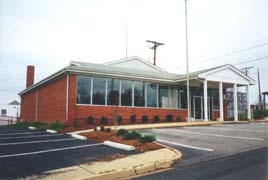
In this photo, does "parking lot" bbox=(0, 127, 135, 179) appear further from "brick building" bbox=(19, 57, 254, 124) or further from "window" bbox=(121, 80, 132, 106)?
"window" bbox=(121, 80, 132, 106)

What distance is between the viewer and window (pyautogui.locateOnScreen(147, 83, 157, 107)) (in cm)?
2417

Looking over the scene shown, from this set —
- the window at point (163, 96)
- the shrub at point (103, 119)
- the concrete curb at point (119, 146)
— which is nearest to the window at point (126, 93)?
the shrub at point (103, 119)

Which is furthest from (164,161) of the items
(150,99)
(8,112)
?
(8,112)

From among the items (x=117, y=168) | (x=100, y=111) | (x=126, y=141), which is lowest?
(x=117, y=168)

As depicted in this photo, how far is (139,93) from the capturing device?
23.7 m

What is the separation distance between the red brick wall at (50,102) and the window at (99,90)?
216 centimetres

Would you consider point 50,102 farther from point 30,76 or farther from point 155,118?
point 30,76

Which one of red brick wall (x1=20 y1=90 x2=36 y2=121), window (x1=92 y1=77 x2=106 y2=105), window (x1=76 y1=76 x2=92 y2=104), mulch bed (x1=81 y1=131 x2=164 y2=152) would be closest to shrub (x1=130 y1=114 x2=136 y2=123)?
window (x1=92 y1=77 x2=106 y2=105)

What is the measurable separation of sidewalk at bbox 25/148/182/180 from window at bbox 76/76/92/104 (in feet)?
41.1

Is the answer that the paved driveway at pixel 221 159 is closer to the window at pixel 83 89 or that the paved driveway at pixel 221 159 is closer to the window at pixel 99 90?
the window at pixel 83 89

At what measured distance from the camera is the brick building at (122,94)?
20.7 metres

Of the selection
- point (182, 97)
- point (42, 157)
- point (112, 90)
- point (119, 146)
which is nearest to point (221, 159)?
point (119, 146)

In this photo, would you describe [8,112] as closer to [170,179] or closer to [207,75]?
[207,75]

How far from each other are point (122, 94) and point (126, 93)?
40 cm
